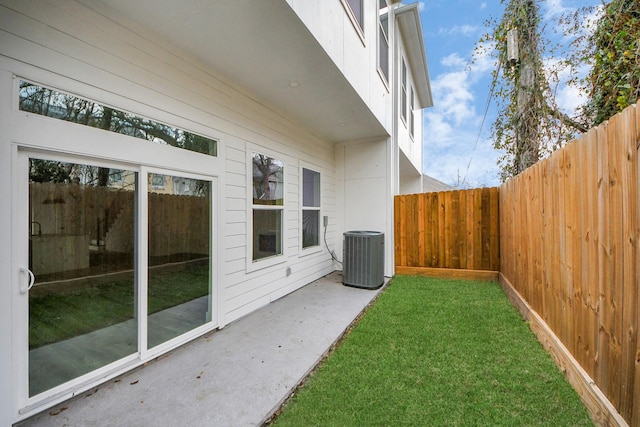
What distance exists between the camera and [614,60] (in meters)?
3.47

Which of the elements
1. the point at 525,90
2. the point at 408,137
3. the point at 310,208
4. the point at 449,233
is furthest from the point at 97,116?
the point at 408,137

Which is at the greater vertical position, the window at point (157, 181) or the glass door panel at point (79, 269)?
the window at point (157, 181)

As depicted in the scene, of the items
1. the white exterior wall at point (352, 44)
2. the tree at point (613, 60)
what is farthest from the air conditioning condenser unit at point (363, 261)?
the tree at point (613, 60)

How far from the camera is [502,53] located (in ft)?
17.9

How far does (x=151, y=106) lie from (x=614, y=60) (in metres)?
5.42

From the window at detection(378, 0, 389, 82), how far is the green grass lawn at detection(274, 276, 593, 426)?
460 cm

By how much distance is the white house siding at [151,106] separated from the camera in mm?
1697

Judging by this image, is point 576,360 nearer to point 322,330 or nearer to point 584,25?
point 322,330

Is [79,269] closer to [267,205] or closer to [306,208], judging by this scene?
[267,205]

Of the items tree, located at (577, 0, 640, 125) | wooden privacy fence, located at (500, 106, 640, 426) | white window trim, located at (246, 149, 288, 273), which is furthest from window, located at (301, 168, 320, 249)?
tree, located at (577, 0, 640, 125)

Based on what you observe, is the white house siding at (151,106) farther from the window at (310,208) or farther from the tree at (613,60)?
the tree at (613,60)

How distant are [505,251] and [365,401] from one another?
3.85 meters

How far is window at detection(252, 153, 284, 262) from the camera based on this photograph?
3863mm

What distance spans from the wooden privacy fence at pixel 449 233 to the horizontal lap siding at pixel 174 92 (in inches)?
92.3
